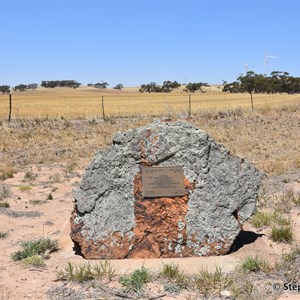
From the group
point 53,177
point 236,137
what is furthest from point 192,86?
point 53,177

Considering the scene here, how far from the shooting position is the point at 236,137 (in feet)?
58.0

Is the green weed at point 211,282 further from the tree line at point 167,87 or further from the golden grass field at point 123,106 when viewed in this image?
the tree line at point 167,87

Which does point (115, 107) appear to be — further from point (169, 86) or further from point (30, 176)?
point (169, 86)

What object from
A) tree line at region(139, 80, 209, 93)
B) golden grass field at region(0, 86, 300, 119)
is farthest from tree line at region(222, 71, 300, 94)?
golden grass field at region(0, 86, 300, 119)

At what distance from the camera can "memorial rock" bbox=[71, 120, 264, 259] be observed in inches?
240

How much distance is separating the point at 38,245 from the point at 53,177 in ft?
17.3

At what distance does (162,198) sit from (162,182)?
0.24 meters

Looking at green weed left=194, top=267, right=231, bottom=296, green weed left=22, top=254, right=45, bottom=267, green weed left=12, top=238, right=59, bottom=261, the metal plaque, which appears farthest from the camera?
the metal plaque

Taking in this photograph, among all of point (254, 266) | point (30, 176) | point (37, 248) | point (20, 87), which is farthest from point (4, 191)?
point (20, 87)

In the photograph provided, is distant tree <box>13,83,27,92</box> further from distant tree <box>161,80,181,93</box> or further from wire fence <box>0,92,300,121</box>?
wire fence <box>0,92,300,121</box>

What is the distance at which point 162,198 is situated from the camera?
20.5 feet

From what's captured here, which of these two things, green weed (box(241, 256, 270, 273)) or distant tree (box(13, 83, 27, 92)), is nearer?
green weed (box(241, 256, 270, 273))

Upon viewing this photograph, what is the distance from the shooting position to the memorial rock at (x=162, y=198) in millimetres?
6094

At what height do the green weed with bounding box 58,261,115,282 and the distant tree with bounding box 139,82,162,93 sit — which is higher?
the distant tree with bounding box 139,82,162,93
